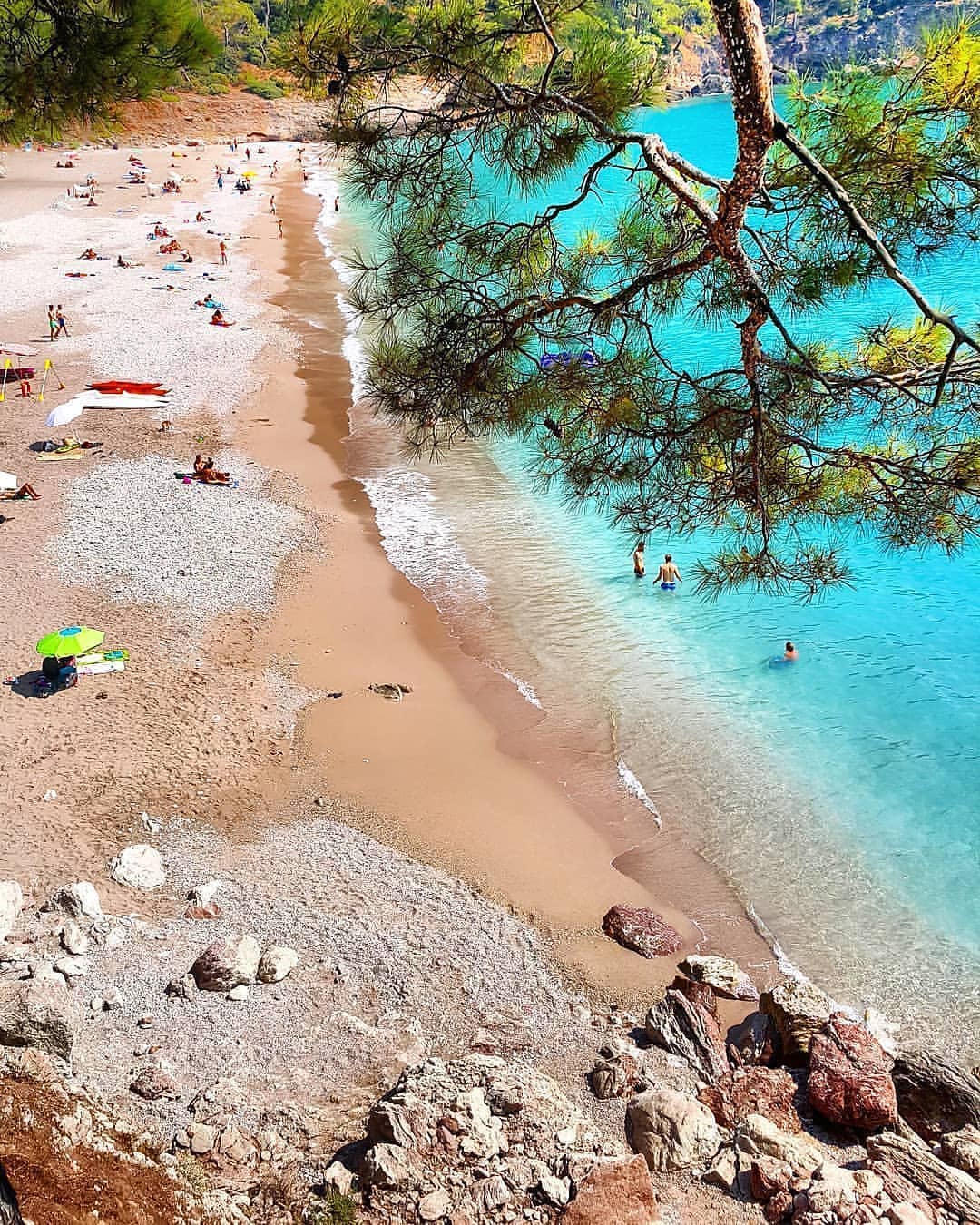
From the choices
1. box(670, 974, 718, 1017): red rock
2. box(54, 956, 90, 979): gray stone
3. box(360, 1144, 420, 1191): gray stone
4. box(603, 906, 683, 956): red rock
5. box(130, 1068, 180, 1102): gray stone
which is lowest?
box(603, 906, 683, 956): red rock

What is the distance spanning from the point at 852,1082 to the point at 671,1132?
1.45 meters

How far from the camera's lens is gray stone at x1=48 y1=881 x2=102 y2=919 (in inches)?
335

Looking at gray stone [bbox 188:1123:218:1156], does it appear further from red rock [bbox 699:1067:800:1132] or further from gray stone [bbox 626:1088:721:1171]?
red rock [bbox 699:1067:800:1132]

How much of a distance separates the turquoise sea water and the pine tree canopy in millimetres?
808

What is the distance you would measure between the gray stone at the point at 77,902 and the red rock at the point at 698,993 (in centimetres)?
487

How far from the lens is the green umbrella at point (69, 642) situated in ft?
39.4

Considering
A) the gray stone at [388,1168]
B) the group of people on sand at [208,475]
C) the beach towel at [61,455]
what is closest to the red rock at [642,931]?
the gray stone at [388,1168]

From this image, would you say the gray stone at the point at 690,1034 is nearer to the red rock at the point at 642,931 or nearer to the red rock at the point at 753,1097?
the red rock at the point at 753,1097

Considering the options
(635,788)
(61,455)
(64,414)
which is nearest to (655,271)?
(635,788)

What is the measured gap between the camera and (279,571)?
1638 centimetres

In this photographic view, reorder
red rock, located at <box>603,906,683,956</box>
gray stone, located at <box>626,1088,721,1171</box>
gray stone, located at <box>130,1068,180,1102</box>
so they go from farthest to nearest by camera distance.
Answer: red rock, located at <box>603,906,683,956</box> < gray stone, located at <box>130,1068,180,1102</box> < gray stone, located at <box>626,1088,721,1171</box>

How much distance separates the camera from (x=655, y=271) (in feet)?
21.4

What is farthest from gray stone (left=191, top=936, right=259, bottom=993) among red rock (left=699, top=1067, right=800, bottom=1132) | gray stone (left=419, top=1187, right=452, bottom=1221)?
red rock (left=699, top=1067, right=800, bottom=1132)

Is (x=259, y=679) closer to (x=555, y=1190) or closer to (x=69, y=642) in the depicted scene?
(x=69, y=642)
